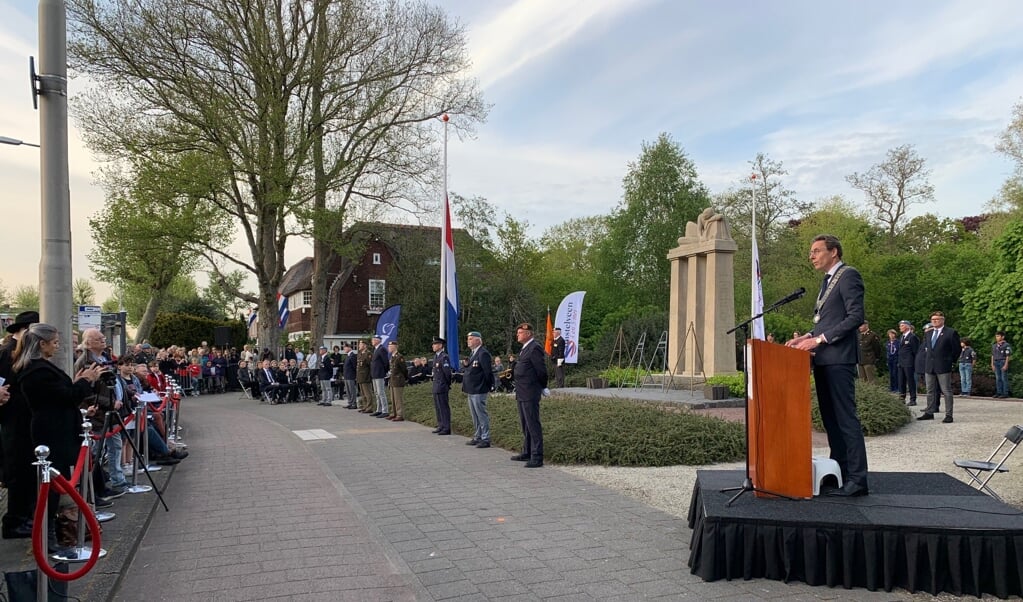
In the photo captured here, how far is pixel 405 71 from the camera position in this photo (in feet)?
94.7

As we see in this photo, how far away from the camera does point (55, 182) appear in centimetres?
611

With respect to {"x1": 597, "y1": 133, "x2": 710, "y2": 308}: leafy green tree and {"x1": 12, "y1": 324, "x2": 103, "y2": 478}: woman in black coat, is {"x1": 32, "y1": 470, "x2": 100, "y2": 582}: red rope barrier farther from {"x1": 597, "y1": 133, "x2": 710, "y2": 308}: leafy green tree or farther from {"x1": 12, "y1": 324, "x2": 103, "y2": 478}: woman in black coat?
{"x1": 597, "y1": 133, "x2": 710, "y2": 308}: leafy green tree

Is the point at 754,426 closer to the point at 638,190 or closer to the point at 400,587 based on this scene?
the point at 400,587

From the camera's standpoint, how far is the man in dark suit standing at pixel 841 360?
541 cm

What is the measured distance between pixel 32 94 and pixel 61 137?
420mm

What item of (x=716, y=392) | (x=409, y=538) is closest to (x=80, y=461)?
(x=409, y=538)

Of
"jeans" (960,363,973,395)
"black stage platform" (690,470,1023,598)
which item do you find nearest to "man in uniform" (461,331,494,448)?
"black stage platform" (690,470,1023,598)

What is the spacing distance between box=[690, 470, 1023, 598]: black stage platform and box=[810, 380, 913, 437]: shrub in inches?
285

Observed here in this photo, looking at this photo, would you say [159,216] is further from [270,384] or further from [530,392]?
[530,392]

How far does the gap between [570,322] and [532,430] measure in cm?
1363

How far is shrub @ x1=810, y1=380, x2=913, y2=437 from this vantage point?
40.0 ft

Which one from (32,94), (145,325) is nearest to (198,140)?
(145,325)

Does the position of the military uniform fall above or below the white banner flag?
below

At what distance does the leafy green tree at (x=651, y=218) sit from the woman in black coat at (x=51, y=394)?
1519 inches
